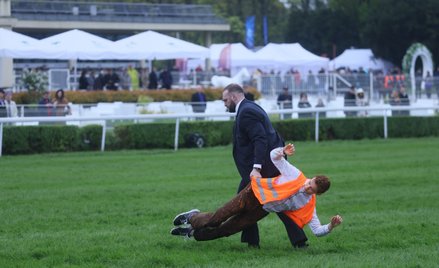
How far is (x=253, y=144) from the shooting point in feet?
29.1

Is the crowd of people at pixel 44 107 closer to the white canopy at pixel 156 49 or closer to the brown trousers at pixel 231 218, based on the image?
the white canopy at pixel 156 49

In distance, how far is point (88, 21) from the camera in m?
46.7

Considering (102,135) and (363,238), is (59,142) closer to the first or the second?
(102,135)

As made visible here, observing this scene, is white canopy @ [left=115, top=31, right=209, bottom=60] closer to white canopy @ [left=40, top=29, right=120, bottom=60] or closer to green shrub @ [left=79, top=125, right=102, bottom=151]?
white canopy @ [left=40, top=29, right=120, bottom=60]

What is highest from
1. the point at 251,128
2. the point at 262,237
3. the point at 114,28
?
the point at 114,28

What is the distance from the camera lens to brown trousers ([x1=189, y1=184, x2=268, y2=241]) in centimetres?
865

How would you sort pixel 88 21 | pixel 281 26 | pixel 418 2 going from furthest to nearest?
pixel 281 26 → pixel 418 2 → pixel 88 21

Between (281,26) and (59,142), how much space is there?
53221 mm

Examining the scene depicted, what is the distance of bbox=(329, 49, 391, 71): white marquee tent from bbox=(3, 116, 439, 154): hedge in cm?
2800

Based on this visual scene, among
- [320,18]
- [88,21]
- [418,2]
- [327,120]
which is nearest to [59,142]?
[327,120]

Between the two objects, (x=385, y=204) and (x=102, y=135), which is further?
(x=102, y=135)

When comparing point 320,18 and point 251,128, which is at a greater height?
point 320,18

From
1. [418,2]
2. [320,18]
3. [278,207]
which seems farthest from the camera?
[320,18]

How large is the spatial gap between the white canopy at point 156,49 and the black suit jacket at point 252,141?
879 inches
